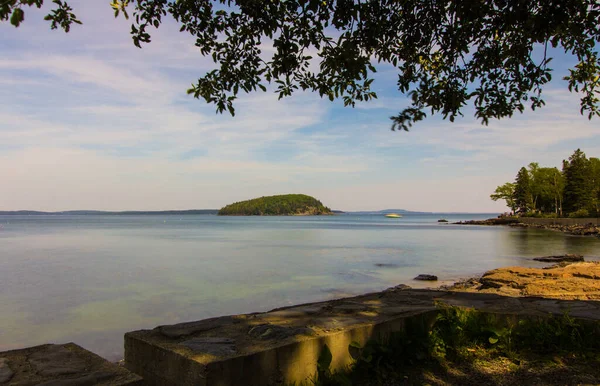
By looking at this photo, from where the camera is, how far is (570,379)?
3.64 m

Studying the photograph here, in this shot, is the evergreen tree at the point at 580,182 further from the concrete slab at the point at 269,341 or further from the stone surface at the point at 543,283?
the concrete slab at the point at 269,341

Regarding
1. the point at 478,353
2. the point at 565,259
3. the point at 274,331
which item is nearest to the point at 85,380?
the point at 274,331

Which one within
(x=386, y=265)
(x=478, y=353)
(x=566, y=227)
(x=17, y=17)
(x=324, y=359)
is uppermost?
(x=17, y=17)

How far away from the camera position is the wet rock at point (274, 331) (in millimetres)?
3627

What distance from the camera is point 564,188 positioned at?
73.4 m

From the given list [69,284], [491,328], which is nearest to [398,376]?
[491,328]

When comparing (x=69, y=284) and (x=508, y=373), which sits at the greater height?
(x=508, y=373)

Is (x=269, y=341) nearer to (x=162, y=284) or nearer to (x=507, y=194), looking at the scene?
(x=162, y=284)

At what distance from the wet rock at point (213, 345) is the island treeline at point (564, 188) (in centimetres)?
7157

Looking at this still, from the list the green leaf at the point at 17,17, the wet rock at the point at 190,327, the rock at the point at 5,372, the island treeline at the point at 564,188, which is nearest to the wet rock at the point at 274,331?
the wet rock at the point at 190,327

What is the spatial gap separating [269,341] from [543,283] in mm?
8642

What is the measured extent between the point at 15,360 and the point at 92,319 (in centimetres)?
777

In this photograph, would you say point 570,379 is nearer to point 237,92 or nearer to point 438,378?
point 438,378

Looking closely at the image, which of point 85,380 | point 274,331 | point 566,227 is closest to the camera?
point 85,380
